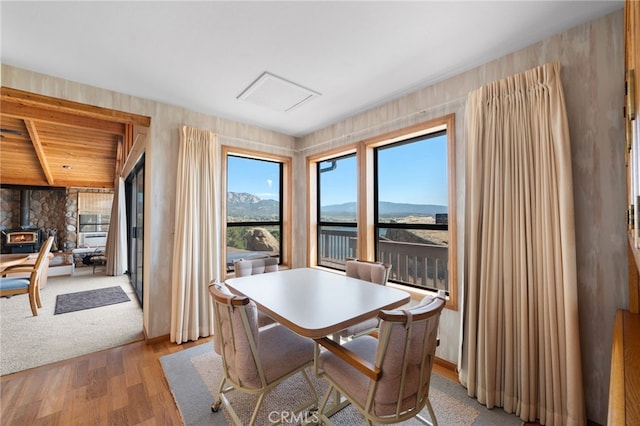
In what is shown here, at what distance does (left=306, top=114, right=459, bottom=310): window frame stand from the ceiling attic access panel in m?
2.28

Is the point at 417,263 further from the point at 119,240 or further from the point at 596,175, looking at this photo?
the point at 119,240

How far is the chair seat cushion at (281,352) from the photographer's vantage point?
1551mm

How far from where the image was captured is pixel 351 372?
1.45m

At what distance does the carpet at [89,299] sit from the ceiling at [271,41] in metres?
3.39

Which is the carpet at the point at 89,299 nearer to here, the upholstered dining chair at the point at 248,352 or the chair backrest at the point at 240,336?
the upholstered dining chair at the point at 248,352

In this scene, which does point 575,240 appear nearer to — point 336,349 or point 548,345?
point 548,345

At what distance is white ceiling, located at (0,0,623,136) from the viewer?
157 centimetres

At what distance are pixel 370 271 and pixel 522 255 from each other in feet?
3.88

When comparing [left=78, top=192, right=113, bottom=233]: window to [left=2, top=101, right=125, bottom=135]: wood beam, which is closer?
[left=2, top=101, right=125, bottom=135]: wood beam

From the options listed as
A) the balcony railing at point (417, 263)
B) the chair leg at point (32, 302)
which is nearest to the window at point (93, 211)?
the chair leg at point (32, 302)

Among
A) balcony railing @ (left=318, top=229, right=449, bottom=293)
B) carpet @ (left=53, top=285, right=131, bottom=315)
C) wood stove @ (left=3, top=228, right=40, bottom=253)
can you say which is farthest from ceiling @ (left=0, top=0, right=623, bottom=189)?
wood stove @ (left=3, top=228, right=40, bottom=253)

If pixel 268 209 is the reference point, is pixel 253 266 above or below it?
below

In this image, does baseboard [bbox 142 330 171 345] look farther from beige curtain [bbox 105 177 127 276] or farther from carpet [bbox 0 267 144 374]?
beige curtain [bbox 105 177 127 276]

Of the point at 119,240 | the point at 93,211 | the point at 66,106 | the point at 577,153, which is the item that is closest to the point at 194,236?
the point at 66,106
